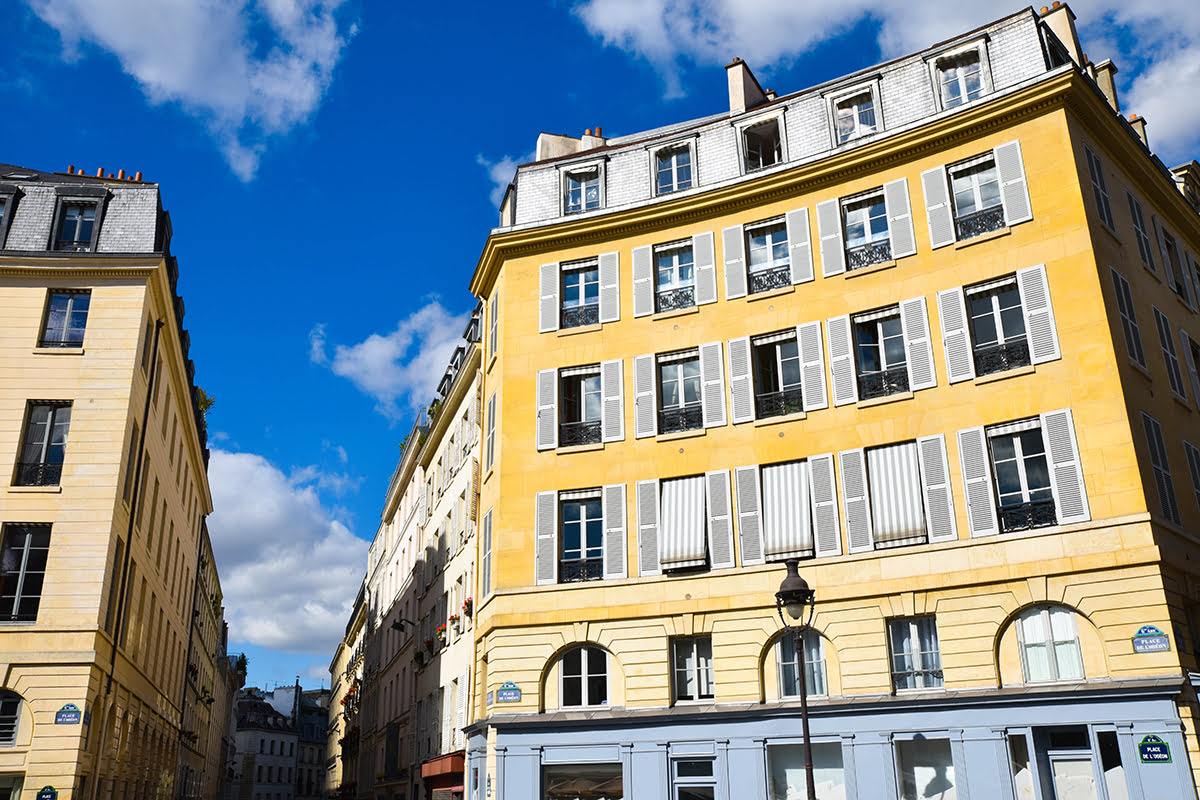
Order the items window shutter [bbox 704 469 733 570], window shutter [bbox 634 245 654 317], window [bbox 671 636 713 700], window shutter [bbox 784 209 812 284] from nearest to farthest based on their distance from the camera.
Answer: window [bbox 671 636 713 700], window shutter [bbox 704 469 733 570], window shutter [bbox 784 209 812 284], window shutter [bbox 634 245 654 317]

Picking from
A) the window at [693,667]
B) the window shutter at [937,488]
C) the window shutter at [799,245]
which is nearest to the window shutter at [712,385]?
the window shutter at [799,245]

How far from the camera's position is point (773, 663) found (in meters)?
20.3

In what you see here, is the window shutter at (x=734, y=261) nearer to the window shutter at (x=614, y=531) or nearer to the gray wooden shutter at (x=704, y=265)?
the gray wooden shutter at (x=704, y=265)

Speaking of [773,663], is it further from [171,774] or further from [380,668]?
[380,668]

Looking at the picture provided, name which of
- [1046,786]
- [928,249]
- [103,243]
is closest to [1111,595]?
[1046,786]

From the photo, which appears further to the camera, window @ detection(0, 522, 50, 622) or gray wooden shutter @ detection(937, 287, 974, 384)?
window @ detection(0, 522, 50, 622)

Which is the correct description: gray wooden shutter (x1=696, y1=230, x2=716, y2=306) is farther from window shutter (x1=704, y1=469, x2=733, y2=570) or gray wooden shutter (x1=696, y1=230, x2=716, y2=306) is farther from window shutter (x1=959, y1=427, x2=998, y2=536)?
window shutter (x1=959, y1=427, x2=998, y2=536)

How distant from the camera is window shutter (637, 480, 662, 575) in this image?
21.8m

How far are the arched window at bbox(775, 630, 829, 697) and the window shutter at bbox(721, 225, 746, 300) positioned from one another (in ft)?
25.3

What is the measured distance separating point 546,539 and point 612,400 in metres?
3.51

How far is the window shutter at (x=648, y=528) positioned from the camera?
860 inches

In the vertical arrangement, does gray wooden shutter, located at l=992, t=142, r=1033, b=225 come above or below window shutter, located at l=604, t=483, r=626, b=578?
above

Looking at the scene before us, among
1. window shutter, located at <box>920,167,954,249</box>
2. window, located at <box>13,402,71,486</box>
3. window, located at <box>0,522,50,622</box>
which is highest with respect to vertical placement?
window shutter, located at <box>920,167,954,249</box>

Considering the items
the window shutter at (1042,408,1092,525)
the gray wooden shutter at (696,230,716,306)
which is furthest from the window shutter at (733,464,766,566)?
the window shutter at (1042,408,1092,525)
